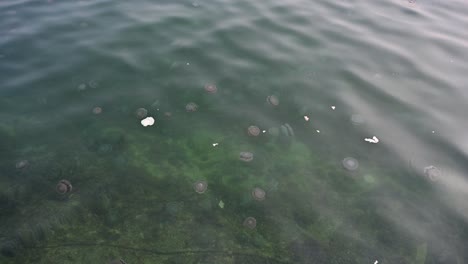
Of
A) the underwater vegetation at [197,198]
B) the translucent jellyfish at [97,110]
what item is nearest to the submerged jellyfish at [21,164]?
the underwater vegetation at [197,198]

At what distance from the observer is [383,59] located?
5961 millimetres

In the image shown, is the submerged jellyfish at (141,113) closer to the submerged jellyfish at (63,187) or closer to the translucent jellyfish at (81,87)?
the translucent jellyfish at (81,87)

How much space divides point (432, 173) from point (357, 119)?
1.24 m

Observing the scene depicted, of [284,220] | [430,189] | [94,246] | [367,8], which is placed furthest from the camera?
[367,8]

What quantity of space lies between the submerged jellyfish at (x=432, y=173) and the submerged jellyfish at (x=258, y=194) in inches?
86.7

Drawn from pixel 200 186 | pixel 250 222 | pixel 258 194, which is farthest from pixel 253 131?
pixel 250 222

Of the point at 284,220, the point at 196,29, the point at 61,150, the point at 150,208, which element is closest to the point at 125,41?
the point at 196,29

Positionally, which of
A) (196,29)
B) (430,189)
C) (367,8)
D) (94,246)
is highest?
(367,8)

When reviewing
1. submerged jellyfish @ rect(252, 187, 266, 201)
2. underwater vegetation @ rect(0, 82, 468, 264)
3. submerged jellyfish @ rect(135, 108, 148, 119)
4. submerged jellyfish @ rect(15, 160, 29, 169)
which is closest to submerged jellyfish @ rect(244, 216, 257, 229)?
underwater vegetation @ rect(0, 82, 468, 264)

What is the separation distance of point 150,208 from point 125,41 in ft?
12.7

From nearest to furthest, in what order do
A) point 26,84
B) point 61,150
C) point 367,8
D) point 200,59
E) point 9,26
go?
1. point 61,150
2. point 26,84
3. point 200,59
4. point 9,26
5. point 367,8

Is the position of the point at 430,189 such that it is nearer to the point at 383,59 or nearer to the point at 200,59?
the point at 383,59

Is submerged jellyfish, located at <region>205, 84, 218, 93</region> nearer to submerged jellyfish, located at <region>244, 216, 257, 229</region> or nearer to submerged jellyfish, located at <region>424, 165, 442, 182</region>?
submerged jellyfish, located at <region>244, 216, 257, 229</region>

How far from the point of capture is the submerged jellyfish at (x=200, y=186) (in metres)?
4.07
